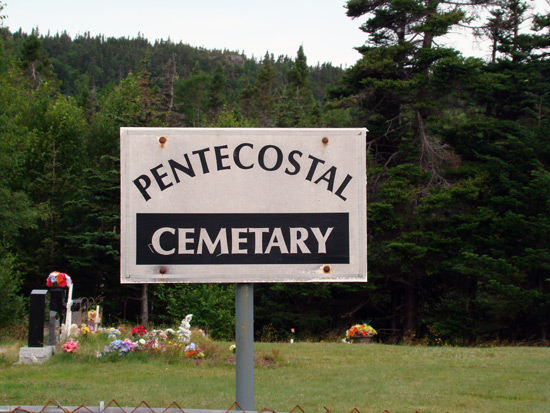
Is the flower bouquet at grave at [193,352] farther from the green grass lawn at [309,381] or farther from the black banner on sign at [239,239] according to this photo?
the black banner on sign at [239,239]

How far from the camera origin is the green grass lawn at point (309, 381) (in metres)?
8.48

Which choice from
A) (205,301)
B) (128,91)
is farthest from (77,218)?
(128,91)

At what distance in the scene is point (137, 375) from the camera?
35.5ft

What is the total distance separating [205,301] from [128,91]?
21.8 metres

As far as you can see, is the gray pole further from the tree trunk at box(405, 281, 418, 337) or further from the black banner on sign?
the tree trunk at box(405, 281, 418, 337)

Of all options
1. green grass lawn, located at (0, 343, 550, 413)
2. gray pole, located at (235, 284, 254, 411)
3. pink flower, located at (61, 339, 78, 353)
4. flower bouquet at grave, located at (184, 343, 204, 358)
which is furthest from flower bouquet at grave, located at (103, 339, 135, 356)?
gray pole, located at (235, 284, 254, 411)

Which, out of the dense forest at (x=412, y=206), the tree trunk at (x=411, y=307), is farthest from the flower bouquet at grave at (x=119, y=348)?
the tree trunk at (x=411, y=307)

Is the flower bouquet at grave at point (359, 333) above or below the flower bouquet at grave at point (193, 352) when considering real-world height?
below

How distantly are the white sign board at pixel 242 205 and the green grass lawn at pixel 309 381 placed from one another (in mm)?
5455

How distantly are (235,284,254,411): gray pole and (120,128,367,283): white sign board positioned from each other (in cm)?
10

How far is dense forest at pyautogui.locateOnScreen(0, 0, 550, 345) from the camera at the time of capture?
2761cm

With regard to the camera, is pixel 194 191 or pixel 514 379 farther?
pixel 514 379

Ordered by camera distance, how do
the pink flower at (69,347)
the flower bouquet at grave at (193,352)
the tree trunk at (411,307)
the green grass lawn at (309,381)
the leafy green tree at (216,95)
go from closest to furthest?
the green grass lawn at (309,381), the pink flower at (69,347), the flower bouquet at grave at (193,352), the tree trunk at (411,307), the leafy green tree at (216,95)

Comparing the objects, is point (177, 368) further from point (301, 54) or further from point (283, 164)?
point (301, 54)
